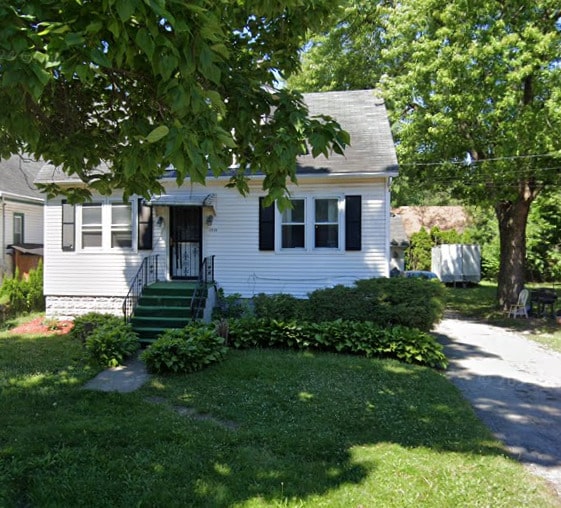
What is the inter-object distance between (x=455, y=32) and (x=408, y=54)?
300cm

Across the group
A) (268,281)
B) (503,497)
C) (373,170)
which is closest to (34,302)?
(268,281)

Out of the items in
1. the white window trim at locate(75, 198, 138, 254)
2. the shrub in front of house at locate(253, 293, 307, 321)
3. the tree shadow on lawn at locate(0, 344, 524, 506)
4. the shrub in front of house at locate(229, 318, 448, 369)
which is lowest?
the tree shadow on lawn at locate(0, 344, 524, 506)

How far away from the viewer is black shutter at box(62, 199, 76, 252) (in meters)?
11.9

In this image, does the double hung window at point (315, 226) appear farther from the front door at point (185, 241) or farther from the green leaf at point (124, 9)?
the green leaf at point (124, 9)

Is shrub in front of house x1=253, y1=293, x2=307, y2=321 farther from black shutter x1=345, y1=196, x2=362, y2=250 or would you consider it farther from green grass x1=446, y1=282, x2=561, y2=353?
green grass x1=446, y1=282, x2=561, y2=353

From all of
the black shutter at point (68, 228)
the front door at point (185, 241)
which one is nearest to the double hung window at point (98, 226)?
the black shutter at point (68, 228)

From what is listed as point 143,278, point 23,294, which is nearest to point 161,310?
point 143,278

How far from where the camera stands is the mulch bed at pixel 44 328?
10586 mm

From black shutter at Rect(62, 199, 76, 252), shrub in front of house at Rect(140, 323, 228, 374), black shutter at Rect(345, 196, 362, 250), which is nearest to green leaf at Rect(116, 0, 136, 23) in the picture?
shrub in front of house at Rect(140, 323, 228, 374)

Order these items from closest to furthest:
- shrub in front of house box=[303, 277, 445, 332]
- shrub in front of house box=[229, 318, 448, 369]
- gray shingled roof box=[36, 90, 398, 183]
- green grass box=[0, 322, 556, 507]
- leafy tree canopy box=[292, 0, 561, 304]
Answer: green grass box=[0, 322, 556, 507]
shrub in front of house box=[229, 318, 448, 369]
shrub in front of house box=[303, 277, 445, 332]
gray shingled roof box=[36, 90, 398, 183]
leafy tree canopy box=[292, 0, 561, 304]

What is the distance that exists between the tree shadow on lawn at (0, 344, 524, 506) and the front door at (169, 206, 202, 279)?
4998 mm

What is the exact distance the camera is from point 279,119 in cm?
395

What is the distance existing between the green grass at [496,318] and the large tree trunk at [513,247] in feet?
2.81

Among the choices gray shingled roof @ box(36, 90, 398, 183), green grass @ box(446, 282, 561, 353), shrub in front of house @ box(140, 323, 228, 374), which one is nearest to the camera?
shrub in front of house @ box(140, 323, 228, 374)
